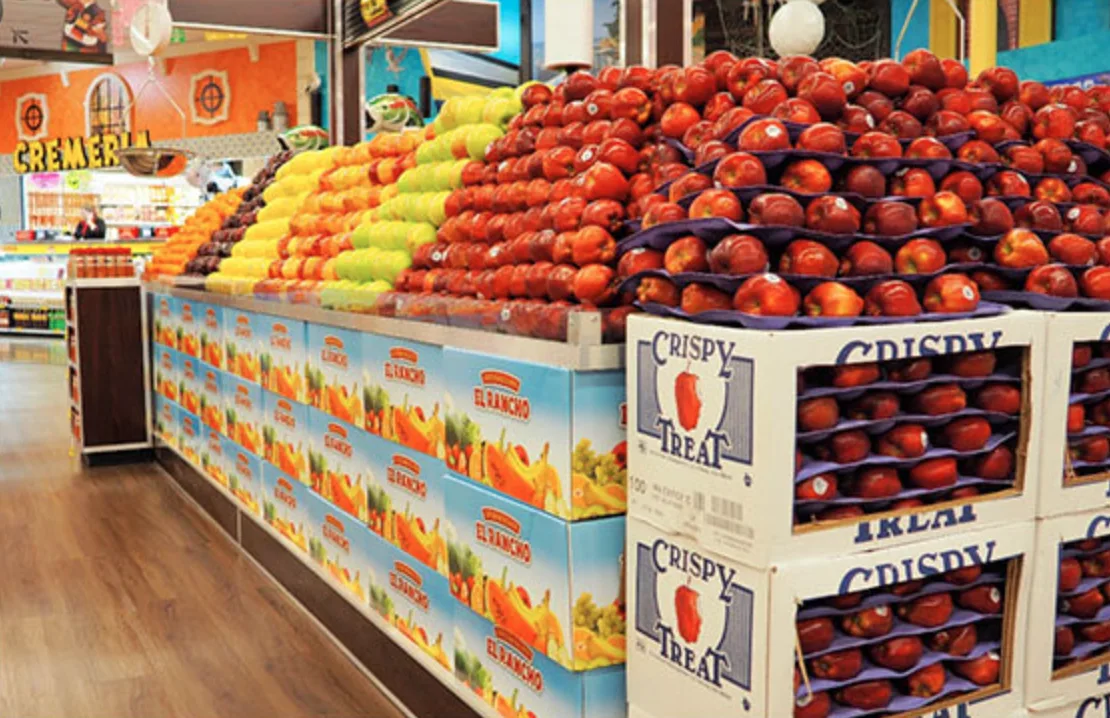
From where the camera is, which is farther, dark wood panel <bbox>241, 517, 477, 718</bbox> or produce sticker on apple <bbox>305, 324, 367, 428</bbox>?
produce sticker on apple <bbox>305, 324, 367, 428</bbox>

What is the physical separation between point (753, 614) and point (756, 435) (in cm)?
29

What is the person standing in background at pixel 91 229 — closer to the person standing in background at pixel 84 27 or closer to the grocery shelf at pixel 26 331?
the grocery shelf at pixel 26 331

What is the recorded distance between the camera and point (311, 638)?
3693 mm

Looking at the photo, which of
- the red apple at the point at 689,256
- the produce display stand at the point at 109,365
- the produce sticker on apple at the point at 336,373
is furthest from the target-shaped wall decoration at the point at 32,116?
the red apple at the point at 689,256

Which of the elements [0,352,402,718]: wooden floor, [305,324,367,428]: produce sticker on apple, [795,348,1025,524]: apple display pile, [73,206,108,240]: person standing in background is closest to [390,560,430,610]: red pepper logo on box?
[0,352,402,718]: wooden floor

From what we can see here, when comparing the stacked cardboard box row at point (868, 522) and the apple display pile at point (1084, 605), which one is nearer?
the stacked cardboard box row at point (868, 522)

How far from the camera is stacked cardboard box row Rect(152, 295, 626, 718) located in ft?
7.18

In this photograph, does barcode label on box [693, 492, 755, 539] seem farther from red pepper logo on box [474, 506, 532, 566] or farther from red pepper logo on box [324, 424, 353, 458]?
red pepper logo on box [324, 424, 353, 458]

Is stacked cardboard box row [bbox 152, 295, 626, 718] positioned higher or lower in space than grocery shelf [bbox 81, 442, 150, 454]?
higher

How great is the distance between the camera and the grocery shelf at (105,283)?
673 cm

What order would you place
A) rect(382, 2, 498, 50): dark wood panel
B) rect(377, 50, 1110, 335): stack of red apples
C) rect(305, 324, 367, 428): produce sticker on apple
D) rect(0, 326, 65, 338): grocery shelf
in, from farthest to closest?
rect(0, 326, 65, 338): grocery shelf, rect(382, 2, 498, 50): dark wood panel, rect(305, 324, 367, 428): produce sticker on apple, rect(377, 50, 1110, 335): stack of red apples

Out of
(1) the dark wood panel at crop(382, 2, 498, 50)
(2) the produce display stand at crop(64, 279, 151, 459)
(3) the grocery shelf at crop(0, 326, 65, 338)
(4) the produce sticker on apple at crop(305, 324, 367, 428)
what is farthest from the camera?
(3) the grocery shelf at crop(0, 326, 65, 338)

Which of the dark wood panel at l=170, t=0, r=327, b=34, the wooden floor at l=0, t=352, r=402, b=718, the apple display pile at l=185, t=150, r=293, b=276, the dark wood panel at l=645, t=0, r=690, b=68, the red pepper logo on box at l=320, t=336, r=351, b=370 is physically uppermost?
the dark wood panel at l=170, t=0, r=327, b=34

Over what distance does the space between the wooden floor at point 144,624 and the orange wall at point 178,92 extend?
30.4ft
